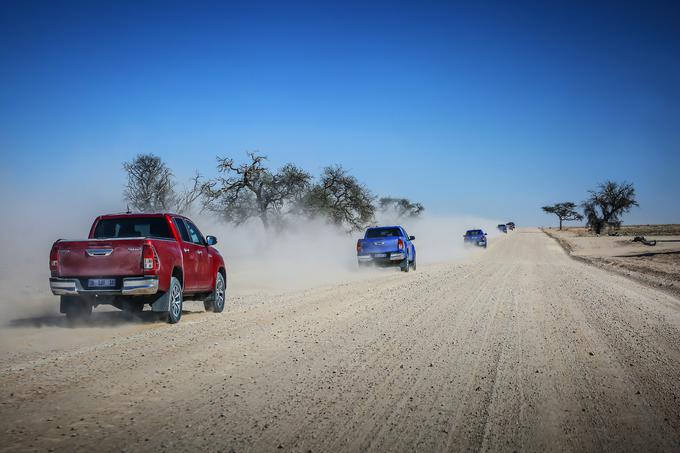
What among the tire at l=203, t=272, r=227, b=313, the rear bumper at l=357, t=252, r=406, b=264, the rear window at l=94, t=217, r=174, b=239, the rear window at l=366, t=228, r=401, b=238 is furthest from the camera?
the rear window at l=366, t=228, r=401, b=238

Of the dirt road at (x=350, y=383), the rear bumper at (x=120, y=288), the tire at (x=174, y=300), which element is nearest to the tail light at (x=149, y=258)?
the rear bumper at (x=120, y=288)

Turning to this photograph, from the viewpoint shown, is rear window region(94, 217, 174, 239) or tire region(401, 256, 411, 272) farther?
tire region(401, 256, 411, 272)

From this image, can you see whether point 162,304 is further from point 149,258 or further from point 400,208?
point 400,208

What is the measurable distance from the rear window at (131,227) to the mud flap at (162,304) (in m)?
1.52

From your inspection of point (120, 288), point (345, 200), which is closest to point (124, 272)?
point (120, 288)

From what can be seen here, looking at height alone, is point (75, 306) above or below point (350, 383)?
above

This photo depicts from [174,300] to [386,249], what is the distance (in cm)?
1321

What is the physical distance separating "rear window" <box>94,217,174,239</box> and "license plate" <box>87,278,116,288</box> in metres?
1.52

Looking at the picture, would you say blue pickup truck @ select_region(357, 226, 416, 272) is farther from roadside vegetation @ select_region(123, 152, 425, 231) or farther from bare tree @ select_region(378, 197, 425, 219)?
bare tree @ select_region(378, 197, 425, 219)

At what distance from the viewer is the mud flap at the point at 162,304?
27.7 feet

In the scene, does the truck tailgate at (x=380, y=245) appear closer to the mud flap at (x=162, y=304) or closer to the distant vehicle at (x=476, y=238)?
the mud flap at (x=162, y=304)

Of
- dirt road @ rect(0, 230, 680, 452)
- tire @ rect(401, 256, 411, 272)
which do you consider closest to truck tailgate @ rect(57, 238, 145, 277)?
dirt road @ rect(0, 230, 680, 452)

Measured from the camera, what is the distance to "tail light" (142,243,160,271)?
808cm

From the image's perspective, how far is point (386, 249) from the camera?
2102 cm
